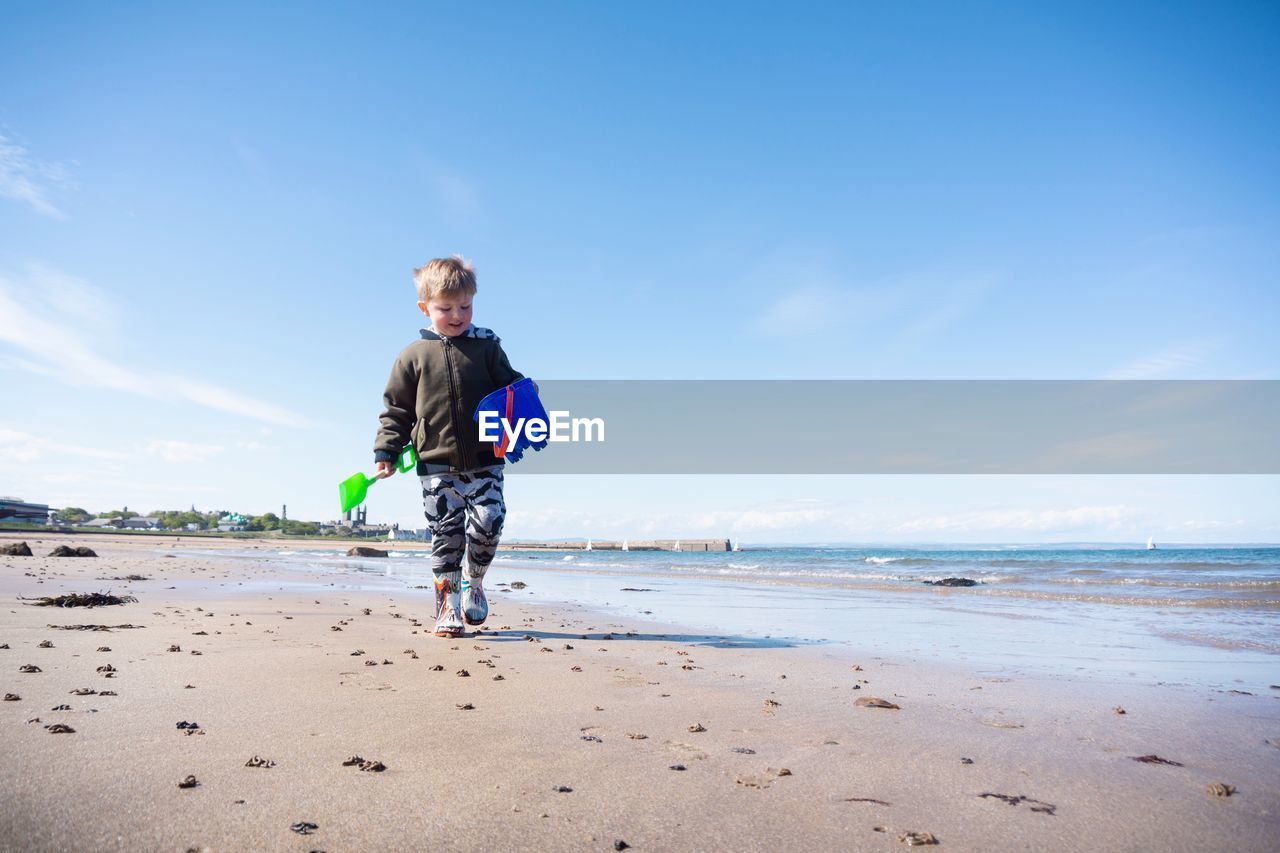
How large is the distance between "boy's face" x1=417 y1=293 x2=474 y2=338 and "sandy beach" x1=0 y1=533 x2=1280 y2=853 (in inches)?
94.5

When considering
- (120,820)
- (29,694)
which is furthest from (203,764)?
(29,694)

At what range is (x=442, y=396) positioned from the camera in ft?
17.7

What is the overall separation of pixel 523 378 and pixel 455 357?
53 cm

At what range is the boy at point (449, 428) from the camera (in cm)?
538

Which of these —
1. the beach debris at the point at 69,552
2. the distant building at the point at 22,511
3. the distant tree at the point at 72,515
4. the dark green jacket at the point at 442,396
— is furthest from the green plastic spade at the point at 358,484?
the distant tree at the point at 72,515

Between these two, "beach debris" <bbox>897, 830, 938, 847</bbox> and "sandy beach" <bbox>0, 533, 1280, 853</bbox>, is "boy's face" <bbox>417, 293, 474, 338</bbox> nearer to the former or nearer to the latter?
"sandy beach" <bbox>0, 533, 1280, 853</bbox>

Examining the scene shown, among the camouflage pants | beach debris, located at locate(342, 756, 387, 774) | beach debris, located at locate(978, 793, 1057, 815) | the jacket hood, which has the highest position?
the jacket hood

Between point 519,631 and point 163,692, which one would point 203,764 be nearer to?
point 163,692

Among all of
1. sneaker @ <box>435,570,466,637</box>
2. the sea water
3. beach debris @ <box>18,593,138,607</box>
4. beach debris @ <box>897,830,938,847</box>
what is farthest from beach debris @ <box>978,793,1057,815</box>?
beach debris @ <box>18,593,138,607</box>

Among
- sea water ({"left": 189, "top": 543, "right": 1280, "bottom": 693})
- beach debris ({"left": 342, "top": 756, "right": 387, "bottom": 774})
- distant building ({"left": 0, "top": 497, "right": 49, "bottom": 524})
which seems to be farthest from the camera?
distant building ({"left": 0, "top": 497, "right": 49, "bottom": 524})

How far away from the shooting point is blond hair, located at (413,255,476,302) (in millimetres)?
5422

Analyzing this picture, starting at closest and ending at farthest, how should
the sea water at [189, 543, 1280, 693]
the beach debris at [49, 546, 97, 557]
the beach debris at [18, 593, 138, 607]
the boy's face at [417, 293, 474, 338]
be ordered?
the sea water at [189, 543, 1280, 693] → the boy's face at [417, 293, 474, 338] → the beach debris at [18, 593, 138, 607] → the beach debris at [49, 546, 97, 557]

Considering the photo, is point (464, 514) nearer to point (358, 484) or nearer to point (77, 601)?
point (358, 484)

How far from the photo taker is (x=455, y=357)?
545 centimetres
